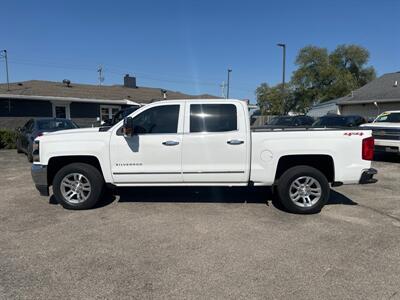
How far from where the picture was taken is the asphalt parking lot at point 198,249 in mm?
3225

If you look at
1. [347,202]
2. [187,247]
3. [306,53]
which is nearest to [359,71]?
[306,53]

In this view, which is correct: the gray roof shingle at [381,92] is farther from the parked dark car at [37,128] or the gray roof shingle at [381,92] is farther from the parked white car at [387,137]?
the parked dark car at [37,128]

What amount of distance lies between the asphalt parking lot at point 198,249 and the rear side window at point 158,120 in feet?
4.62

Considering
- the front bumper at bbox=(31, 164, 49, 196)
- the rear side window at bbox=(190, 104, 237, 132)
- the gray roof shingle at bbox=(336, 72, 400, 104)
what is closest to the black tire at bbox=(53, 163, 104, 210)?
the front bumper at bbox=(31, 164, 49, 196)

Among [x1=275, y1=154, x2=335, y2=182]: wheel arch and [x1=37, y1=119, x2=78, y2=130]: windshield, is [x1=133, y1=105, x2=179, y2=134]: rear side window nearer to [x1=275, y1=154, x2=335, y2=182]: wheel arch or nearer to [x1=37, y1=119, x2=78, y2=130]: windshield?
[x1=275, y1=154, x2=335, y2=182]: wheel arch

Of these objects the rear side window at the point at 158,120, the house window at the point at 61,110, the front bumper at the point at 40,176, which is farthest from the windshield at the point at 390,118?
the house window at the point at 61,110

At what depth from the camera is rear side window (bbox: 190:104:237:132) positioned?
17.9 ft

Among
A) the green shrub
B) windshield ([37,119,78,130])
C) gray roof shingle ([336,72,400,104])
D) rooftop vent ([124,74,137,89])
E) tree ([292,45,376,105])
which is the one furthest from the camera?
tree ([292,45,376,105])

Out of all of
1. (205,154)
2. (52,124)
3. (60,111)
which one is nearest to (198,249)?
(205,154)

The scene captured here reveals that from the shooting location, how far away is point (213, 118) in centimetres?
550

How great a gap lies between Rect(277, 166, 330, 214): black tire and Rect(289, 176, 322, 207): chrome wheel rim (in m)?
0.03

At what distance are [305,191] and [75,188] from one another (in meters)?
3.96

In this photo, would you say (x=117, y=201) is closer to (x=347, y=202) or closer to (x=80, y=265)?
(x=80, y=265)

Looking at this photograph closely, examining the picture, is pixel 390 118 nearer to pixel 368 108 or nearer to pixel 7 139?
pixel 368 108
